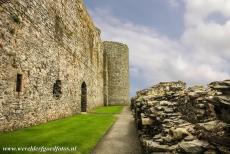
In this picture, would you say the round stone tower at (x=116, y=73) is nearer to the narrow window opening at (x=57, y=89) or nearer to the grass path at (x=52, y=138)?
the narrow window opening at (x=57, y=89)

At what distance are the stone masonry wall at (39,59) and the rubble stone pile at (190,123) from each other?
5483 millimetres

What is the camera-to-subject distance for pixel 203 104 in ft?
25.3

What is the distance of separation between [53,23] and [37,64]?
3.72 m

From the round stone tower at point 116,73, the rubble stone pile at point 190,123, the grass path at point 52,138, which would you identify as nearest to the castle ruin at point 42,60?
the grass path at point 52,138

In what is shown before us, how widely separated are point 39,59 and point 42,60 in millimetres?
441

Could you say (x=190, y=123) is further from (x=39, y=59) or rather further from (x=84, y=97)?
(x=84, y=97)

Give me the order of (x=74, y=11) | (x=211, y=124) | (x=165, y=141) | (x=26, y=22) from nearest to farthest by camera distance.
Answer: (x=211, y=124) < (x=165, y=141) < (x=26, y=22) < (x=74, y=11)

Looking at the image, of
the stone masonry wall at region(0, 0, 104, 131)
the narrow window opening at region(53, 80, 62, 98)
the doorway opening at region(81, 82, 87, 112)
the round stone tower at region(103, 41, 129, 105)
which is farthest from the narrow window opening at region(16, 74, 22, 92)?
the round stone tower at region(103, 41, 129, 105)

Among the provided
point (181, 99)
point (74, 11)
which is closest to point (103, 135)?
point (181, 99)

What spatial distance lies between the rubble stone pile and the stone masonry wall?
18.0 feet

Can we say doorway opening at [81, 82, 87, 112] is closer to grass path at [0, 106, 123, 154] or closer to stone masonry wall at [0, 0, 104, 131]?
stone masonry wall at [0, 0, 104, 131]

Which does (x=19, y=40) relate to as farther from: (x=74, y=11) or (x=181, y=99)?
(x=74, y=11)

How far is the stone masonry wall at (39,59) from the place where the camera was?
1188 centimetres

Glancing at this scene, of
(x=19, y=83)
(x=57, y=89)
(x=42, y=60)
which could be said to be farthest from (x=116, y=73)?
(x=19, y=83)
